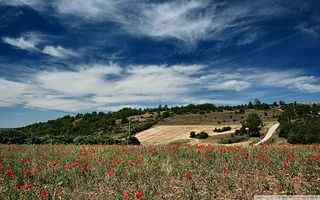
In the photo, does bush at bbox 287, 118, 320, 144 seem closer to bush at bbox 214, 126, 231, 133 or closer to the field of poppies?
the field of poppies

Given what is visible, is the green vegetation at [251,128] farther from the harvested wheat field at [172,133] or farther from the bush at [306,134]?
the bush at [306,134]

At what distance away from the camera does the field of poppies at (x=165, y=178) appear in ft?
26.2

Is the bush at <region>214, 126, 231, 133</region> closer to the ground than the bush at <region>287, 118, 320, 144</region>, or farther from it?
closer to the ground

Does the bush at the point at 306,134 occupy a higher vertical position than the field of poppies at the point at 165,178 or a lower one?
lower

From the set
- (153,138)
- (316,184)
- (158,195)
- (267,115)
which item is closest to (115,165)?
(158,195)

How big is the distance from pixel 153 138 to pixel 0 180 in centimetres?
8325

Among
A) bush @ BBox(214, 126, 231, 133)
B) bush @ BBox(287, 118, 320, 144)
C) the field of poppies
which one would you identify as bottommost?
bush @ BBox(214, 126, 231, 133)

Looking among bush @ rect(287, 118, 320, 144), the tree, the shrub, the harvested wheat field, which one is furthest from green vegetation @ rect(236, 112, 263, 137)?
bush @ rect(287, 118, 320, 144)

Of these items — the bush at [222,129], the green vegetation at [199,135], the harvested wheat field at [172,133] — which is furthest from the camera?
the bush at [222,129]

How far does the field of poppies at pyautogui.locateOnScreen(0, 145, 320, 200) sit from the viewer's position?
7.99 m

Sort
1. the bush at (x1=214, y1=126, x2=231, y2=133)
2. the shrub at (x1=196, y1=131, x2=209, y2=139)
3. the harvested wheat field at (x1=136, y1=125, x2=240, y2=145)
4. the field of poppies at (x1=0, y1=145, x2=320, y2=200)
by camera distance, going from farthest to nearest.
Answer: the bush at (x1=214, y1=126, x2=231, y2=133), the harvested wheat field at (x1=136, y1=125, x2=240, y2=145), the shrub at (x1=196, y1=131, x2=209, y2=139), the field of poppies at (x1=0, y1=145, x2=320, y2=200)

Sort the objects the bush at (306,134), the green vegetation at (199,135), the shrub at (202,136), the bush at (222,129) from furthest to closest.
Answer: the bush at (222,129)
the green vegetation at (199,135)
the shrub at (202,136)
the bush at (306,134)

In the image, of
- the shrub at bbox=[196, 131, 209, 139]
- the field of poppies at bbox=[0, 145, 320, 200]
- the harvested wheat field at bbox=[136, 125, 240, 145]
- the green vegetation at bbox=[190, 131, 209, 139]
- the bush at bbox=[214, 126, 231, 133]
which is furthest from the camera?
the bush at bbox=[214, 126, 231, 133]

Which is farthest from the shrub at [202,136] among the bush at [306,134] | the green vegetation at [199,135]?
the bush at [306,134]
